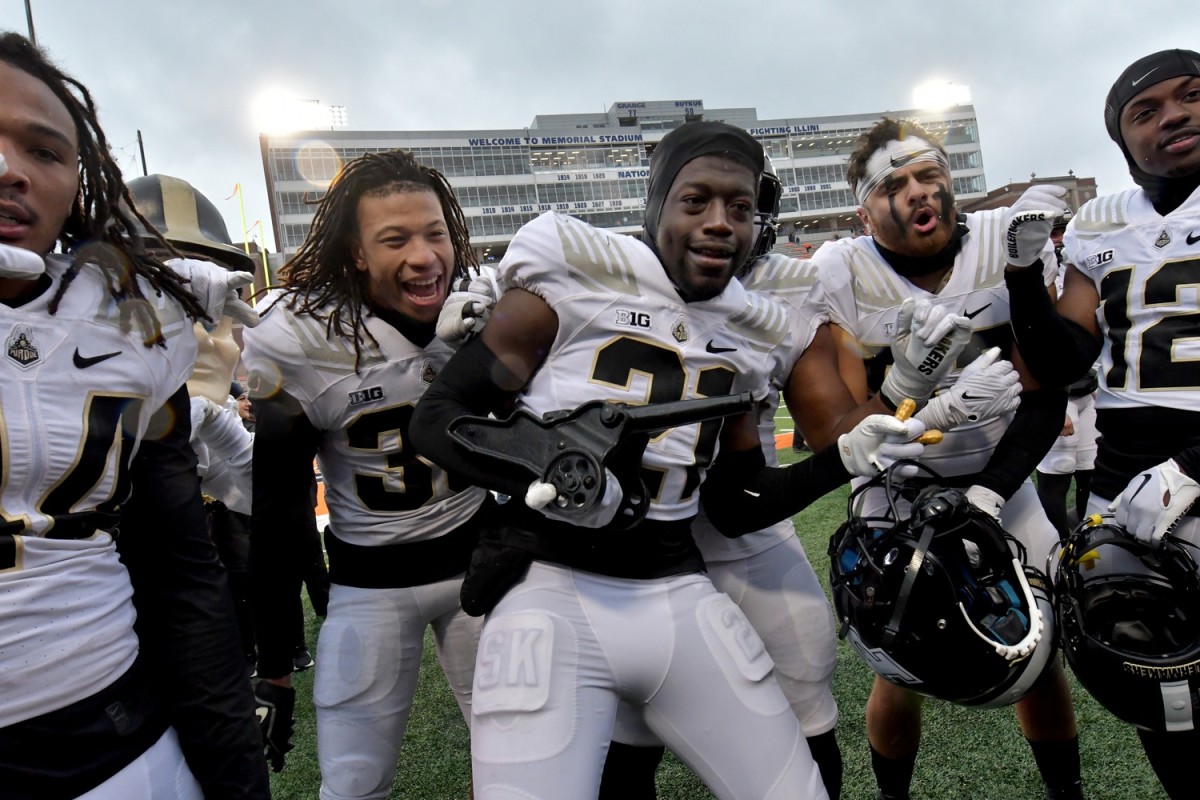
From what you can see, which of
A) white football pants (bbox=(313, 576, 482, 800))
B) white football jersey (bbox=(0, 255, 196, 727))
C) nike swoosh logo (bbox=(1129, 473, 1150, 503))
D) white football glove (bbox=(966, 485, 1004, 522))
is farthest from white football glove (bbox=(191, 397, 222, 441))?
nike swoosh logo (bbox=(1129, 473, 1150, 503))

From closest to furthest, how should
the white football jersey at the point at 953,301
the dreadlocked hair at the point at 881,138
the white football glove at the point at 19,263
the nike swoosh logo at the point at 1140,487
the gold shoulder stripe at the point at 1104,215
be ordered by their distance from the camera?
the white football glove at the point at 19,263 < the nike swoosh logo at the point at 1140,487 < the gold shoulder stripe at the point at 1104,215 < the white football jersey at the point at 953,301 < the dreadlocked hair at the point at 881,138

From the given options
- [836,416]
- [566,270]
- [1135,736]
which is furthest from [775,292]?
[1135,736]

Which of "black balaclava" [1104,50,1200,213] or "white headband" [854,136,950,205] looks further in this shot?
"white headband" [854,136,950,205]

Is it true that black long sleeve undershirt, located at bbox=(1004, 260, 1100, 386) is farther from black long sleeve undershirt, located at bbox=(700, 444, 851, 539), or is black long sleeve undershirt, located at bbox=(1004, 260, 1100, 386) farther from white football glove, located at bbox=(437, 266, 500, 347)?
white football glove, located at bbox=(437, 266, 500, 347)

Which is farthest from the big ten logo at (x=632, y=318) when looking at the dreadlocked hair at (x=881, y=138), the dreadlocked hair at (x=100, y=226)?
the dreadlocked hair at (x=881, y=138)

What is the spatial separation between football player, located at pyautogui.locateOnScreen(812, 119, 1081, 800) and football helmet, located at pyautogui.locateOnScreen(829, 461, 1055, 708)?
412 mm

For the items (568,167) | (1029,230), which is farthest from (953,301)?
(568,167)

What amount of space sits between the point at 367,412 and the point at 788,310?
1.29m

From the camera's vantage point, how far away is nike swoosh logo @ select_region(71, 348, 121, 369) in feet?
4.25

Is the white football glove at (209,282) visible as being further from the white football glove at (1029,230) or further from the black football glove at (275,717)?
the white football glove at (1029,230)

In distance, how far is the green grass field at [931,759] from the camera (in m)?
2.66

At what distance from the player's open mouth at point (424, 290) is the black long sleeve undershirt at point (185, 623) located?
0.78 m

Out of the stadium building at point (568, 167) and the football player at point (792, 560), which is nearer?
the football player at point (792, 560)

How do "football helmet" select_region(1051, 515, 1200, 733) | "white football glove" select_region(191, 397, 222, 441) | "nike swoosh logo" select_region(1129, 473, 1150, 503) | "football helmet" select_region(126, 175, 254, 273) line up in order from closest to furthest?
"football helmet" select_region(1051, 515, 1200, 733), "nike swoosh logo" select_region(1129, 473, 1150, 503), "white football glove" select_region(191, 397, 222, 441), "football helmet" select_region(126, 175, 254, 273)
